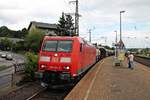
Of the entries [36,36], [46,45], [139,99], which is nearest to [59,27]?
[36,36]

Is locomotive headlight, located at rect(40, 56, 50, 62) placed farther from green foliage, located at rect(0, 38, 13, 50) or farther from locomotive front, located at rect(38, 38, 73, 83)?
green foliage, located at rect(0, 38, 13, 50)

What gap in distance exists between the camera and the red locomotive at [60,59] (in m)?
17.8

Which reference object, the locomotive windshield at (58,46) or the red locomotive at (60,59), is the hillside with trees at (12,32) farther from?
the red locomotive at (60,59)

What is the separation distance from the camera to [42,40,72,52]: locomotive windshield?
61.2 ft

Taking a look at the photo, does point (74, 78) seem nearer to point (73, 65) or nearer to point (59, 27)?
point (73, 65)

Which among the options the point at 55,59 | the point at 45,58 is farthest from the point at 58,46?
the point at 45,58

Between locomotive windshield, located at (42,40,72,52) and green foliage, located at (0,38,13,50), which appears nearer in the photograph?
locomotive windshield, located at (42,40,72,52)

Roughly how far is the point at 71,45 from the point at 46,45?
1.58 meters

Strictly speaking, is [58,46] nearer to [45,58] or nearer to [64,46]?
[64,46]

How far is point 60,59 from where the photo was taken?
18.3 metres

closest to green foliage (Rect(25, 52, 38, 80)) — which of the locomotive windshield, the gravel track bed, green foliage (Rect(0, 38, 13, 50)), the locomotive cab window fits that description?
the gravel track bed

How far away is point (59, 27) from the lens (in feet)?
301

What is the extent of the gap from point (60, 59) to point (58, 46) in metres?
0.96

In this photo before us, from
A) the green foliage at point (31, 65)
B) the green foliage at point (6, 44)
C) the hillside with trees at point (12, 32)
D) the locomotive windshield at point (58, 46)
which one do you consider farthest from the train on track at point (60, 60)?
the hillside with trees at point (12, 32)
